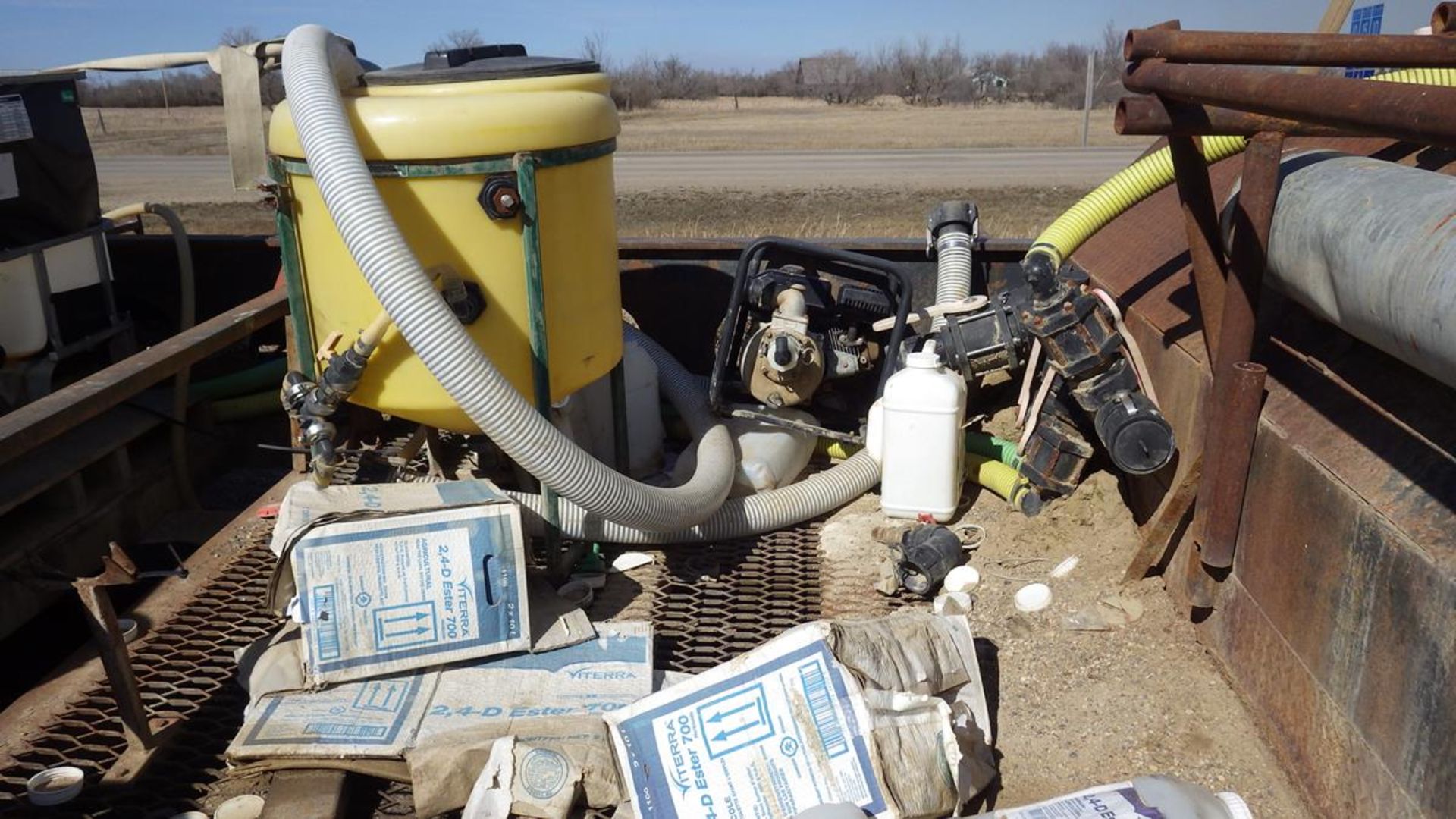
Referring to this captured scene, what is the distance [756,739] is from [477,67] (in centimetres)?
206

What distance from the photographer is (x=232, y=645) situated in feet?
9.96

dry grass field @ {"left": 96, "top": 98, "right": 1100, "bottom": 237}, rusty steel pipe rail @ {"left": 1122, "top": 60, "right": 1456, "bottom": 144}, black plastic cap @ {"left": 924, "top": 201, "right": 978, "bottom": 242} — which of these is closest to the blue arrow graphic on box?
rusty steel pipe rail @ {"left": 1122, "top": 60, "right": 1456, "bottom": 144}

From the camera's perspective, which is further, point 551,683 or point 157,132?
point 157,132

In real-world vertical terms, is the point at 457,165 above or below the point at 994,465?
above

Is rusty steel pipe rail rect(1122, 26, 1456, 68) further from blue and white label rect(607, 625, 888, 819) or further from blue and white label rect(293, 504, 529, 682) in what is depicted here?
blue and white label rect(293, 504, 529, 682)

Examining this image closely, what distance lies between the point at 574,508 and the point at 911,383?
3.86 ft

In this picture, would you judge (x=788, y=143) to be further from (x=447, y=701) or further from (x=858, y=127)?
(x=447, y=701)

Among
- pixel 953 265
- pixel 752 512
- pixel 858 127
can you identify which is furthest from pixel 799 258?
pixel 858 127

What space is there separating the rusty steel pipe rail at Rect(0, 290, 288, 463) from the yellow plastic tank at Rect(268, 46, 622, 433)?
351mm

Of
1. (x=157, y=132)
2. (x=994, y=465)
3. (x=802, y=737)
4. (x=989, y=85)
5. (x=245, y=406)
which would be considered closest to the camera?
(x=802, y=737)

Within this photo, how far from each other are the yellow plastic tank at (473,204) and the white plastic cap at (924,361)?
3.42 feet

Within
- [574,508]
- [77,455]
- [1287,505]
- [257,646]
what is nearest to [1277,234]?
[1287,505]

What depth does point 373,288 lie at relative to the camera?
259cm

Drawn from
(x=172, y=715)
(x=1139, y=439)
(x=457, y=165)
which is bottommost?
(x=172, y=715)
